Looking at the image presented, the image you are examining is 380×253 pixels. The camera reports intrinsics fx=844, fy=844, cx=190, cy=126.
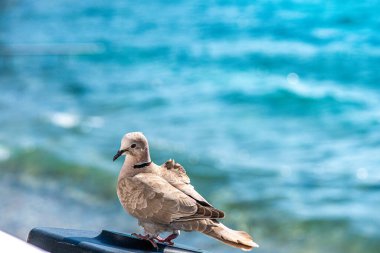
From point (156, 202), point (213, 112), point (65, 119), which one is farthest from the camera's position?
point (213, 112)

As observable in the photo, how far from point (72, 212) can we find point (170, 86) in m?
5.11

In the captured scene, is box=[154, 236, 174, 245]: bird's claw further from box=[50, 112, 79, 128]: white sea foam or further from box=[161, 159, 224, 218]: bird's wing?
box=[50, 112, 79, 128]: white sea foam

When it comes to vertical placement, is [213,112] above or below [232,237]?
above

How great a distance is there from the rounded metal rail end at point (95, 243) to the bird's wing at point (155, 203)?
5cm

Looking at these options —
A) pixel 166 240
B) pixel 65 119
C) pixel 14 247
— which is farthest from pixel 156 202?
pixel 65 119

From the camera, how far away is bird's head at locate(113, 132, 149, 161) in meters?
1.24

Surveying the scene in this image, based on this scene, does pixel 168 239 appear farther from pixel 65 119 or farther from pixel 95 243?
pixel 65 119

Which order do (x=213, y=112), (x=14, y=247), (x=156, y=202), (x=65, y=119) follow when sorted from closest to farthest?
(x=14, y=247)
(x=156, y=202)
(x=65, y=119)
(x=213, y=112)

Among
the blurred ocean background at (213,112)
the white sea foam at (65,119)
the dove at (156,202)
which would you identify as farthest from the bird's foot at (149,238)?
the white sea foam at (65,119)

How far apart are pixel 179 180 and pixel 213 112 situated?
7612 mm

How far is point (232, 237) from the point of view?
118 cm

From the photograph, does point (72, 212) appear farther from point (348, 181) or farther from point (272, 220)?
point (348, 181)

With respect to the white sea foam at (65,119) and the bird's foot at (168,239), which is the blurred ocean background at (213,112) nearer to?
the white sea foam at (65,119)

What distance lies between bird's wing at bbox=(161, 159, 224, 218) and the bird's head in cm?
6
